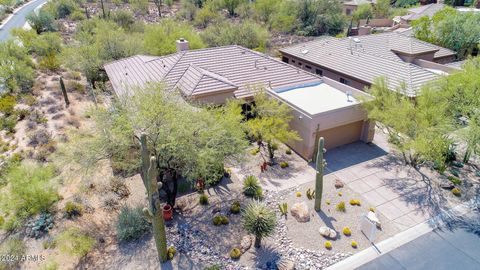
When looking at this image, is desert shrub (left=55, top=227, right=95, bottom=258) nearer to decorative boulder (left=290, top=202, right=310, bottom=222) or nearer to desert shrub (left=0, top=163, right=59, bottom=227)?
desert shrub (left=0, top=163, right=59, bottom=227)

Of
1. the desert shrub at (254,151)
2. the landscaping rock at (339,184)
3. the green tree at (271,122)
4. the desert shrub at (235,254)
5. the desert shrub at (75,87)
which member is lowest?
the landscaping rock at (339,184)

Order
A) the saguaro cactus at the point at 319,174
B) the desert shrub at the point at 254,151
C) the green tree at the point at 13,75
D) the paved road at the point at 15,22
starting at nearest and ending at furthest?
1. the saguaro cactus at the point at 319,174
2. the desert shrub at the point at 254,151
3. the green tree at the point at 13,75
4. the paved road at the point at 15,22

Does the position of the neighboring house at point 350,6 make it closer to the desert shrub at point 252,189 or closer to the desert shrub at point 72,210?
the desert shrub at point 252,189

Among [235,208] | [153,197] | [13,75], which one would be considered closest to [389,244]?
[235,208]

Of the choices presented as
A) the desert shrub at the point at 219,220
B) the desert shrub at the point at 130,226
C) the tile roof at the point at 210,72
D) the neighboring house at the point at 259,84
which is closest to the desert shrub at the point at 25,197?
the desert shrub at the point at 130,226

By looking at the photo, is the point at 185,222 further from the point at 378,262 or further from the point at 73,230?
the point at 378,262

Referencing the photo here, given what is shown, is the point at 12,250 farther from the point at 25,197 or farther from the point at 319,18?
the point at 319,18

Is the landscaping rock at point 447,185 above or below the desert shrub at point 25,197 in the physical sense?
below

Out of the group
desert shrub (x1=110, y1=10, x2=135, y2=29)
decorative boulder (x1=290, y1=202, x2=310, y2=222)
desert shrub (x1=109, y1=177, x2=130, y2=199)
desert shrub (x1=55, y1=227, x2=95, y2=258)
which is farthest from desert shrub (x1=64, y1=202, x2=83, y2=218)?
desert shrub (x1=110, y1=10, x2=135, y2=29)

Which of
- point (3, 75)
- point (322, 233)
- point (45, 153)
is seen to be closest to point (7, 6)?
point (3, 75)
